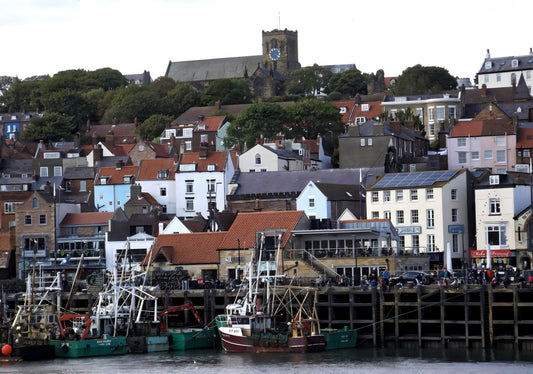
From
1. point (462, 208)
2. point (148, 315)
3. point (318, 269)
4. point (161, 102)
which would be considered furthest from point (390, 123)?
point (161, 102)

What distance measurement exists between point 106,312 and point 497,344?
22422mm

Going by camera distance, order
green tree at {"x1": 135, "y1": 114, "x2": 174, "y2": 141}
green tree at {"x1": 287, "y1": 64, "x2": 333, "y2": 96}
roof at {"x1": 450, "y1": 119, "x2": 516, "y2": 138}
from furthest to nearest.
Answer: green tree at {"x1": 287, "y1": 64, "x2": 333, "y2": 96} → green tree at {"x1": 135, "y1": 114, "x2": 174, "y2": 141} → roof at {"x1": 450, "y1": 119, "x2": 516, "y2": 138}

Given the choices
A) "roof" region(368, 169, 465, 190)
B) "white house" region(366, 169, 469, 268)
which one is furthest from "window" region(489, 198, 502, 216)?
"roof" region(368, 169, 465, 190)

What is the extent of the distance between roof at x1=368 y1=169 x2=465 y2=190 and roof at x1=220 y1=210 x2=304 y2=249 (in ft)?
32.8

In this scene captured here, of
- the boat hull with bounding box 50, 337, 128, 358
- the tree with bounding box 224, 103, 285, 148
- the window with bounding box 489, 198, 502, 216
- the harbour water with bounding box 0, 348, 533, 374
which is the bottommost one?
the harbour water with bounding box 0, 348, 533, 374

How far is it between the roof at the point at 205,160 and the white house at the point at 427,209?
2093 cm

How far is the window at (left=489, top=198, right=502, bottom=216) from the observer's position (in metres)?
85.6

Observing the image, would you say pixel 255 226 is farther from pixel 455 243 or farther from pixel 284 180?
pixel 284 180

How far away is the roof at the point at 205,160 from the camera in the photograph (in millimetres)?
107188

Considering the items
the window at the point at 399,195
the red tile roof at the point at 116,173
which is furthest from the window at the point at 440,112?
the window at the point at 399,195

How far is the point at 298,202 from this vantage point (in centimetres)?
9400

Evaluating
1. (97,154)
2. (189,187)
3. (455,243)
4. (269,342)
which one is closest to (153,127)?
(97,154)

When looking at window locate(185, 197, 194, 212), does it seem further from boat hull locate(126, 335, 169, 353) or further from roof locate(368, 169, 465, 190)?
boat hull locate(126, 335, 169, 353)

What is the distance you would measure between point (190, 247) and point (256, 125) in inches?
1789
